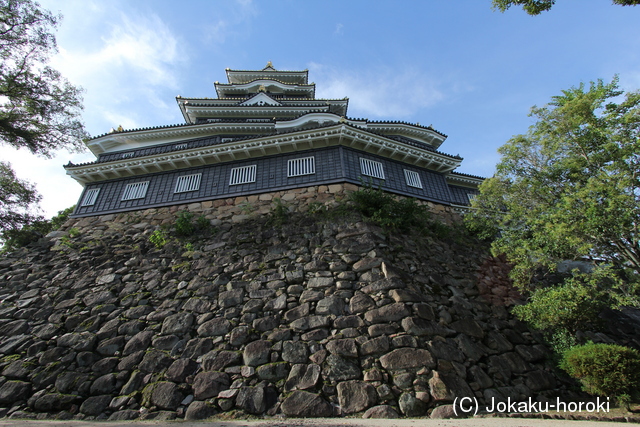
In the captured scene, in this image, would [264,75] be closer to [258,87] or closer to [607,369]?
[258,87]

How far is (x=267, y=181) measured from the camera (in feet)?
45.6

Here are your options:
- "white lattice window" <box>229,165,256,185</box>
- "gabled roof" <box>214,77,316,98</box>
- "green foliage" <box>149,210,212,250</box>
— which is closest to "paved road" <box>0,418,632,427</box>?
"green foliage" <box>149,210,212,250</box>

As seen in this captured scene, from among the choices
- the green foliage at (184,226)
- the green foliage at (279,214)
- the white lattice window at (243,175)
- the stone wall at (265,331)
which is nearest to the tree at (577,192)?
the stone wall at (265,331)

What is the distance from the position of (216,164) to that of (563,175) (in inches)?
553

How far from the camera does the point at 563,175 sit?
941 cm

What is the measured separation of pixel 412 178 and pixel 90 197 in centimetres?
1644

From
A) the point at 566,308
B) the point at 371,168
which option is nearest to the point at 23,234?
the point at 371,168

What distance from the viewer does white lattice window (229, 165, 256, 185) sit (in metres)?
14.2

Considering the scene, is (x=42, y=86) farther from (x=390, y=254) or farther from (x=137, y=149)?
(x=390, y=254)

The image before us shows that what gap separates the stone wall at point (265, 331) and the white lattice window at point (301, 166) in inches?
105

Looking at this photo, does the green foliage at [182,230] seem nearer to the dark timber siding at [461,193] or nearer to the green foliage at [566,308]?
the green foliage at [566,308]

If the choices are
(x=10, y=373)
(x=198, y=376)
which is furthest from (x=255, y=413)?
(x=10, y=373)

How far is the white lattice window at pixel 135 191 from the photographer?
49.1 feet

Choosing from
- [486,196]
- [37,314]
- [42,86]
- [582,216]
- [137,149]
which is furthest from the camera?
[137,149]
